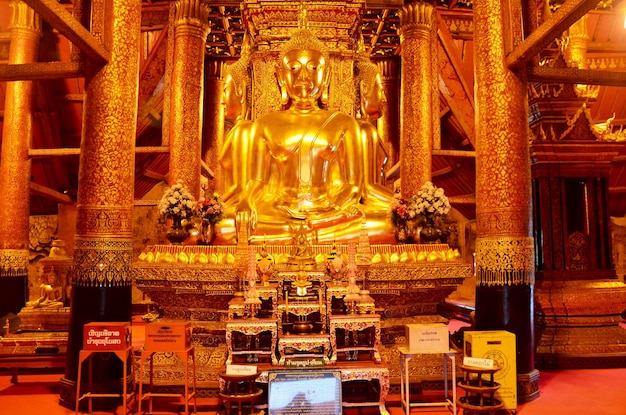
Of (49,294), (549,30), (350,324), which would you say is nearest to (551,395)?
(350,324)

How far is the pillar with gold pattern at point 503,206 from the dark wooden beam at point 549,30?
6.3 inches

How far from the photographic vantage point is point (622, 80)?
468cm

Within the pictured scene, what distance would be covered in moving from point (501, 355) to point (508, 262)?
965 millimetres

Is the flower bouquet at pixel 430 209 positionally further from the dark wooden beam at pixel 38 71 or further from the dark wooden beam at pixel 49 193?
the dark wooden beam at pixel 49 193

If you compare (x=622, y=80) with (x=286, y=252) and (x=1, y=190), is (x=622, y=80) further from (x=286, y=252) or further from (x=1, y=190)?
(x=1, y=190)

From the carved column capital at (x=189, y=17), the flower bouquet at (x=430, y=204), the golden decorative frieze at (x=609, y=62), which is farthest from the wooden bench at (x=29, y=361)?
the golden decorative frieze at (x=609, y=62)

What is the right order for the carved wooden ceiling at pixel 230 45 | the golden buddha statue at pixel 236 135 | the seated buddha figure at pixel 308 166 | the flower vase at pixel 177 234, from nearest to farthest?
the flower vase at pixel 177 234, the seated buddha figure at pixel 308 166, the golden buddha statue at pixel 236 135, the carved wooden ceiling at pixel 230 45

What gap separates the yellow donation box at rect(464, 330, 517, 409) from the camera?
4.27 meters

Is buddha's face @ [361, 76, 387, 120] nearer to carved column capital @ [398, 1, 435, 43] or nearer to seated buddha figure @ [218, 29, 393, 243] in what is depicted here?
seated buddha figure @ [218, 29, 393, 243]

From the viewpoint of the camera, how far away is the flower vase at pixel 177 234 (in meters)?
6.01

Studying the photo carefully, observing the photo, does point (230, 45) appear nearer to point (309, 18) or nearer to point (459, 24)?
point (309, 18)

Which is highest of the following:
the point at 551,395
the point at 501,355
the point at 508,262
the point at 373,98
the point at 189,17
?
the point at 189,17

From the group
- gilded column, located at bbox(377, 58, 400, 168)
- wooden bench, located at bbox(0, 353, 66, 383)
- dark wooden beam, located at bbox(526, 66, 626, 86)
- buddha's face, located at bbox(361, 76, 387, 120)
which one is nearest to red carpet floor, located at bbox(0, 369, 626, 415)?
wooden bench, located at bbox(0, 353, 66, 383)

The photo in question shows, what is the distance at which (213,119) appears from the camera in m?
13.2
